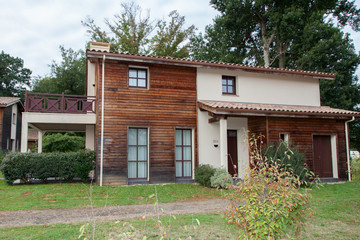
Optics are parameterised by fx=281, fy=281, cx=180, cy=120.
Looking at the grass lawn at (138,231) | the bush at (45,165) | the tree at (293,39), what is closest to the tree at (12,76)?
the tree at (293,39)

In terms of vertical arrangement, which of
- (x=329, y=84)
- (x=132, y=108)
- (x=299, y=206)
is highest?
(x=329, y=84)

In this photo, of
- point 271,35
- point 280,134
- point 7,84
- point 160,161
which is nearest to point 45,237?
point 160,161

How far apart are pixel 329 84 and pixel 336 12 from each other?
7.74 meters

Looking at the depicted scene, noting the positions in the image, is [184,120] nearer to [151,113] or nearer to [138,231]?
[151,113]

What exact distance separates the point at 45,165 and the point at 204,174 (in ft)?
20.8

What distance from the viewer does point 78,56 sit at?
32.8 meters

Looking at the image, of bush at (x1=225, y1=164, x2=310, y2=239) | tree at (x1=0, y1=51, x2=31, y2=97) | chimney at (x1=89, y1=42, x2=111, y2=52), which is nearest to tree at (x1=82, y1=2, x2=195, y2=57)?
chimney at (x1=89, y1=42, x2=111, y2=52)

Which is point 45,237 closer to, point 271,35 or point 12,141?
point 271,35

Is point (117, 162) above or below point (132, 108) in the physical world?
below

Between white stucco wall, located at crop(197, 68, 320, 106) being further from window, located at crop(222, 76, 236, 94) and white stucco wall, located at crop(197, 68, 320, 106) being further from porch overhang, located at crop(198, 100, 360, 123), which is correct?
porch overhang, located at crop(198, 100, 360, 123)

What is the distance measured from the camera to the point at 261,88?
1382 cm

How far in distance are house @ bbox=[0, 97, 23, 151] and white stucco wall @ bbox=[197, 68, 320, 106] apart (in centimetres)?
1742

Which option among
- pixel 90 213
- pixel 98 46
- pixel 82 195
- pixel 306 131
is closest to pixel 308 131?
pixel 306 131

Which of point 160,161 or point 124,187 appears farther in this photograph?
point 160,161
